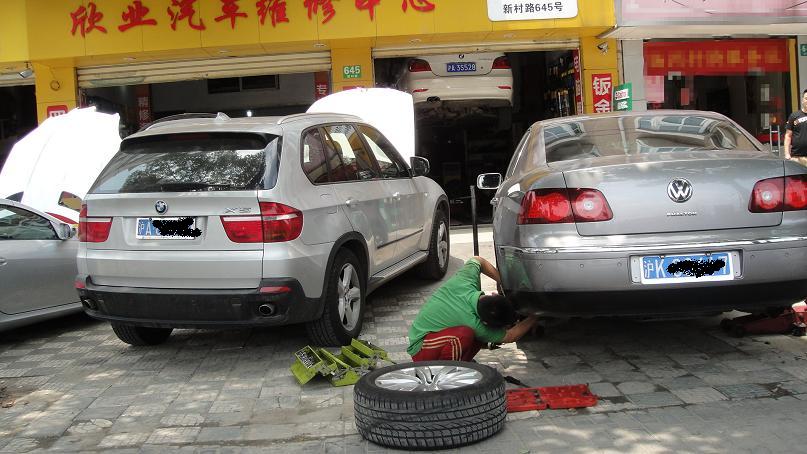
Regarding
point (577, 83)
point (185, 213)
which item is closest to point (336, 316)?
point (185, 213)

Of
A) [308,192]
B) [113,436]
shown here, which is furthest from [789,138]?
[113,436]

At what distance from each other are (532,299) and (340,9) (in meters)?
8.29

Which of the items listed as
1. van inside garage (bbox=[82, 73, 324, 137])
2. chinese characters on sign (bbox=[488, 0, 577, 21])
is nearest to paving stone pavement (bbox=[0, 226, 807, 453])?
chinese characters on sign (bbox=[488, 0, 577, 21])

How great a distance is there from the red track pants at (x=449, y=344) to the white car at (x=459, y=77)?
8368 millimetres

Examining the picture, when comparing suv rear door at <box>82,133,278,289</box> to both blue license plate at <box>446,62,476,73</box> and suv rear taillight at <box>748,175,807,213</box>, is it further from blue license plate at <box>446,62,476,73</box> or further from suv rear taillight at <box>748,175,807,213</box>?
blue license plate at <box>446,62,476,73</box>

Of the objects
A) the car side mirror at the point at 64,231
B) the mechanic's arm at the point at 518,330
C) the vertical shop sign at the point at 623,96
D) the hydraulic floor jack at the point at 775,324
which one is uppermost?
the vertical shop sign at the point at 623,96

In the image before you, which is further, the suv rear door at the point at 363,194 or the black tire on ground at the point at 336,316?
the suv rear door at the point at 363,194

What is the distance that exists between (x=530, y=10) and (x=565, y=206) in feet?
26.1

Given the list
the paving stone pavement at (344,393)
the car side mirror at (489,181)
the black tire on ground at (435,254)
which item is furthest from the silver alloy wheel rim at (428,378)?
the black tire on ground at (435,254)

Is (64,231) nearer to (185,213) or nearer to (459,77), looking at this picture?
(185,213)

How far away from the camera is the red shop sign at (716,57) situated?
12367 mm

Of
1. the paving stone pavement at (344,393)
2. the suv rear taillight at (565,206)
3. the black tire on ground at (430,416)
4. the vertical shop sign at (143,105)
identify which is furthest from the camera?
the vertical shop sign at (143,105)

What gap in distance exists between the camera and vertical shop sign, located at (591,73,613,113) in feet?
39.6

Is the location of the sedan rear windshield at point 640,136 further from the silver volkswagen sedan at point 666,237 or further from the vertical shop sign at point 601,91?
the vertical shop sign at point 601,91
